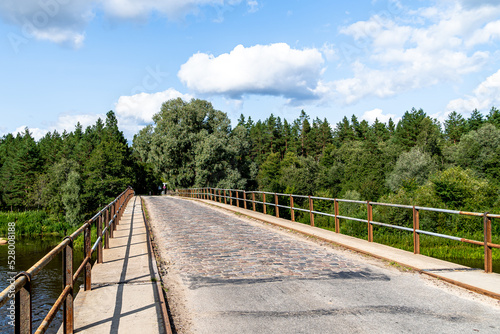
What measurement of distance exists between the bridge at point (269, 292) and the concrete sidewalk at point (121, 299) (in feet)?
0.05

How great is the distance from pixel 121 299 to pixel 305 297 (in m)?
2.82

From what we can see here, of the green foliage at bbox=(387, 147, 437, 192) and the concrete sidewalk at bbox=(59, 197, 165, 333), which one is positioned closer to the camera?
the concrete sidewalk at bbox=(59, 197, 165, 333)

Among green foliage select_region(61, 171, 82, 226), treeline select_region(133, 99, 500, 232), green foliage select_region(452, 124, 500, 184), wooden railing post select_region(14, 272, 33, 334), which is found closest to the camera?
wooden railing post select_region(14, 272, 33, 334)

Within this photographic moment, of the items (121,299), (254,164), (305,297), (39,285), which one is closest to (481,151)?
(254,164)

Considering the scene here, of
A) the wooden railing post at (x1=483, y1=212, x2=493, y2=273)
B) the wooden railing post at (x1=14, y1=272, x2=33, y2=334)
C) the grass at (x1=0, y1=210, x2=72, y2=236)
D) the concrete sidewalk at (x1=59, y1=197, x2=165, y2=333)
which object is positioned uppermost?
the wooden railing post at (x1=14, y1=272, x2=33, y2=334)

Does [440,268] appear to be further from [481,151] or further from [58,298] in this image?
[481,151]

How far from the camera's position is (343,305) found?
5496mm

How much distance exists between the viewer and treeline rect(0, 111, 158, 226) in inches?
2761

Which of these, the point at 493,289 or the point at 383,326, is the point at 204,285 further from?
the point at 493,289

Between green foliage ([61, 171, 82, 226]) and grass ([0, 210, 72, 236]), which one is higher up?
green foliage ([61, 171, 82, 226])

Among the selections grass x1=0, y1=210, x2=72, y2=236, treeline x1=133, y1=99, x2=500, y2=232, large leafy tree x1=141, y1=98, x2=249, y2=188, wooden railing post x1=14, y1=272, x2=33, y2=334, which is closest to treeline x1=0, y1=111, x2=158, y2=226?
grass x1=0, y1=210, x2=72, y2=236

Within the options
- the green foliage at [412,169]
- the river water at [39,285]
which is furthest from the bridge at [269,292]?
the green foliage at [412,169]

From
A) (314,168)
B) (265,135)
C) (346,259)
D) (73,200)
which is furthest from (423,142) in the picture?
(346,259)

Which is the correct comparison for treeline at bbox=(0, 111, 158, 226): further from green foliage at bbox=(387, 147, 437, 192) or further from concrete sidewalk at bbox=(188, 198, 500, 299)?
concrete sidewalk at bbox=(188, 198, 500, 299)
